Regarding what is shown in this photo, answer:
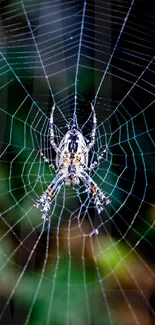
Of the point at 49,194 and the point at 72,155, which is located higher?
the point at 72,155

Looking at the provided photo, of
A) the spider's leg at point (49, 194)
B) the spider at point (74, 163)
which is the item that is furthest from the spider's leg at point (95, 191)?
the spider's leg at point (49, 194)

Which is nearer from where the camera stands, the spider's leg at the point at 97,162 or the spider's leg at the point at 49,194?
the spider's leg at the point at 49,194

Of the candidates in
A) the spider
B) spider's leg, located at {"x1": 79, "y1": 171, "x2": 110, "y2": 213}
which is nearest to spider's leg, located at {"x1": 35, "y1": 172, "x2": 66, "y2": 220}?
the spider

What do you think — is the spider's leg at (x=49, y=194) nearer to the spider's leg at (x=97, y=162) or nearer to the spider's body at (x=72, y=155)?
the spider's body at (x=72, y=155)

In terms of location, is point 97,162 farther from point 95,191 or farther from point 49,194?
point 49,194

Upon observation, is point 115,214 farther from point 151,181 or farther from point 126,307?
point 126,307

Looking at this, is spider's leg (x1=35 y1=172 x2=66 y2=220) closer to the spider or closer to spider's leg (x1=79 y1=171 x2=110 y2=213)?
the spider

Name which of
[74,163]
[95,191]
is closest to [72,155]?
[74,163]

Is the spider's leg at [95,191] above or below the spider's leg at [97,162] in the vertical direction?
below
